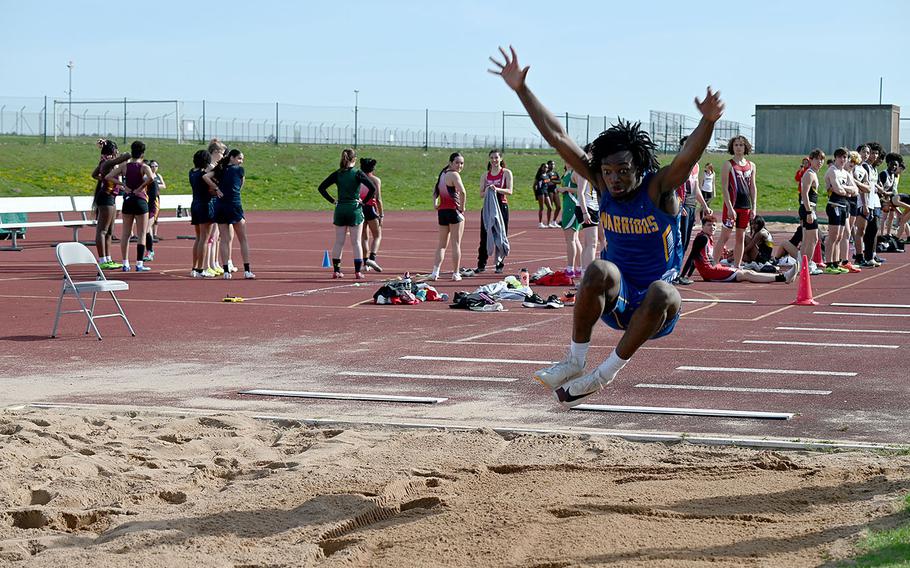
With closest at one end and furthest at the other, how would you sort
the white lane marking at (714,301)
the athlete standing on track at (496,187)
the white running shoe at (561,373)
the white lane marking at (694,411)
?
the white running shoe at (561,373) < the white lane marking at (694,411) < the white lane marking at (714,301) < the athlete standing on track at (496,187)

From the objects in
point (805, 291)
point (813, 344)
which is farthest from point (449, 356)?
point (805, 291)

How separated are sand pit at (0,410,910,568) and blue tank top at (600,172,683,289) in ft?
3.87

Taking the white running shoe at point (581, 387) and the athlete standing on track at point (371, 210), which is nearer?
the white running shoe at point (581, 387)

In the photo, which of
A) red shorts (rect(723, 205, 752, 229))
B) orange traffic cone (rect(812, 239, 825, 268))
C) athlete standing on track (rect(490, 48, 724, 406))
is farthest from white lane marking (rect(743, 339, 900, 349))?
orange traffic cone (rect(812, 239, 825, 268))

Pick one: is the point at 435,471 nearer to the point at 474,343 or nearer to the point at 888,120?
the point at 474,343

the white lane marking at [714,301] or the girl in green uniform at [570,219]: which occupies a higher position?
the girl in green uniform at [570,219]

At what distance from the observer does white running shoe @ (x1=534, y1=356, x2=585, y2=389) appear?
274 inches

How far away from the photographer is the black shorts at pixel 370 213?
788 inches

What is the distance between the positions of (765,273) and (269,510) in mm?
13530

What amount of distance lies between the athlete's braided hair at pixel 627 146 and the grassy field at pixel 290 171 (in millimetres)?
37289

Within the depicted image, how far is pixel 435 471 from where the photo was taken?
7.21 meters

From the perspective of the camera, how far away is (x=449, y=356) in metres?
11.4

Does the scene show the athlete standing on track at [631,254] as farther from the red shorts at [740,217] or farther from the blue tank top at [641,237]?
the red shorts at [740,217]

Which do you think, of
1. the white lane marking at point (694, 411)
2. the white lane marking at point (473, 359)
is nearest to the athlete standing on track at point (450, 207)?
the white lane marking at point (473, 359)
